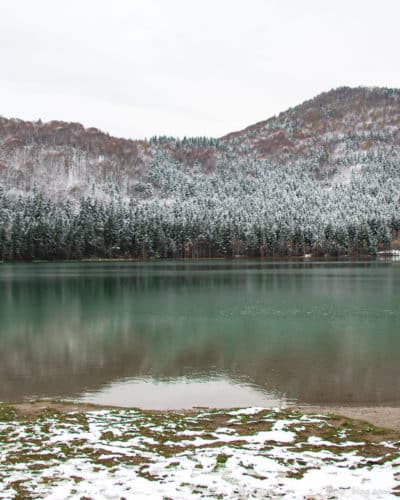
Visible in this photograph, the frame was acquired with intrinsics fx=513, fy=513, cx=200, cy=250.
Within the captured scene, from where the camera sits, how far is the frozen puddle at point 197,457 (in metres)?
9.42

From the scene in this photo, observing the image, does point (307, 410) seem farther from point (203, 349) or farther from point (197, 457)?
point (203, 349)

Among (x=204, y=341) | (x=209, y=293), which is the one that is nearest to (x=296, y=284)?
(x=209, y=293)

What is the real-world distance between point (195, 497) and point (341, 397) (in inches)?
478

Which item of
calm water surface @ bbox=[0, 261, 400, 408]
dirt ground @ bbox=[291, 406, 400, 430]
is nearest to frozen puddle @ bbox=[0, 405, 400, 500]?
dirt ground @ bbox=[291, 406, 400, 430]

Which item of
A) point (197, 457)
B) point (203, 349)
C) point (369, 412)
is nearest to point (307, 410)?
point (369, 412)

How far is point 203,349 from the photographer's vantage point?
1155 inches

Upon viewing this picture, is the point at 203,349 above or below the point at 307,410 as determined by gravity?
below

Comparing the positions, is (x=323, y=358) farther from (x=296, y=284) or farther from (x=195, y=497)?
(x=296, y=284)

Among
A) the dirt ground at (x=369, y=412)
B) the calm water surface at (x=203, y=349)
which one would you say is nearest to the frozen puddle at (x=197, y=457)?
the dirt ground at (x=369, y=412)

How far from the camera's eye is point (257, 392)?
20719 millimetres

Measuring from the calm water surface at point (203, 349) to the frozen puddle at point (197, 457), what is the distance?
18.0 ft

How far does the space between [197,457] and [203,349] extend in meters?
18.2

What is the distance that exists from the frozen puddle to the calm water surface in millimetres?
5494

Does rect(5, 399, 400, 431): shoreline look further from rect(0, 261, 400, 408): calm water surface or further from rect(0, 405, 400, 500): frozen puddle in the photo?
rect(0, 261, 400, 408): calm water surface
